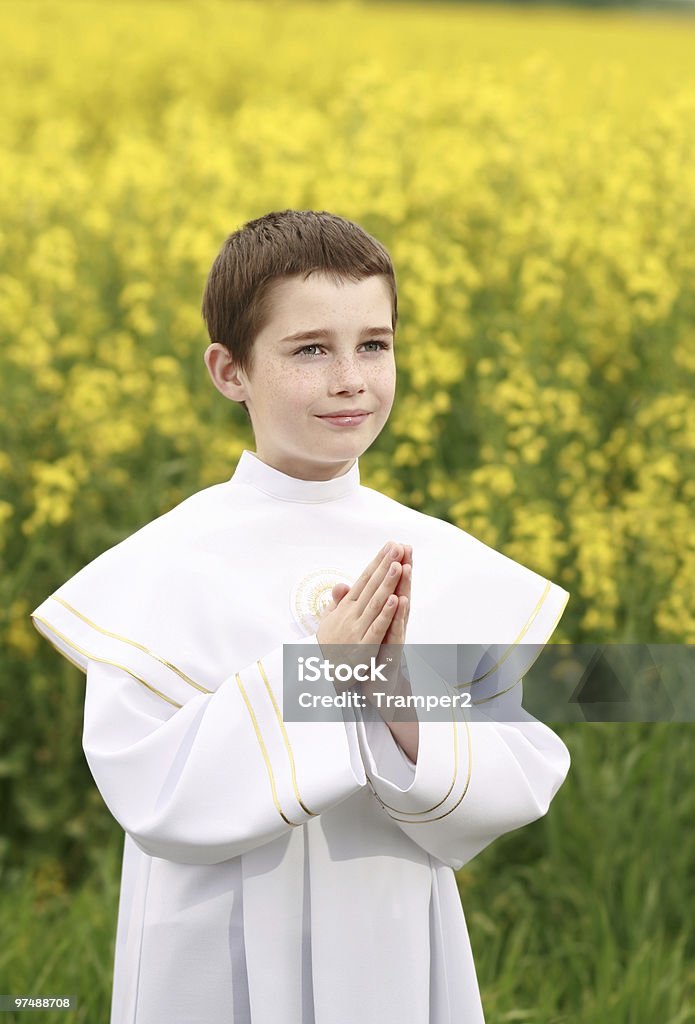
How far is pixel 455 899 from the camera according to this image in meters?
1.51

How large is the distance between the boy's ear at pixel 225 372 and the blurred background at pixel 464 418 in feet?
4.59

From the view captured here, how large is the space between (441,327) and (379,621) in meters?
2.75

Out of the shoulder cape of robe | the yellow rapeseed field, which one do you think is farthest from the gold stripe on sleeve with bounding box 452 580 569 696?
the yellow rapeseed field

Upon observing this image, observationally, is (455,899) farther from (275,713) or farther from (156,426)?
(156,426)

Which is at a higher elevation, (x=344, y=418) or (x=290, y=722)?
(x=344, y=418)

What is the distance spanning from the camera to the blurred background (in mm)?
2836

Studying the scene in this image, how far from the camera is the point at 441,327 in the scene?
154 inches

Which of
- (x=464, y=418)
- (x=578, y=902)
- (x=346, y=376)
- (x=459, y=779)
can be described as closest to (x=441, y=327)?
(x=464, y=418)

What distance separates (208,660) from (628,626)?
1.73m

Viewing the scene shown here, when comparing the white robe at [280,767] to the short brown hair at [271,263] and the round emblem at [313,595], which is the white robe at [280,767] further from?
the short brown hair at [271,263]

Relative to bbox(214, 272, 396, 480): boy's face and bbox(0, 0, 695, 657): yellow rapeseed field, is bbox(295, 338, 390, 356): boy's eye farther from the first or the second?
bbox(0, 0, 695, 657): yellow rapeseed field

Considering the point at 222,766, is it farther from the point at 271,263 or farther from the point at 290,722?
the point at 271,263

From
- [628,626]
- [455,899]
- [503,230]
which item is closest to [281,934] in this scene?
[455,899]

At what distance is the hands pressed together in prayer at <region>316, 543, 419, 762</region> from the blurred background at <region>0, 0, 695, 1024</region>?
1.32m
